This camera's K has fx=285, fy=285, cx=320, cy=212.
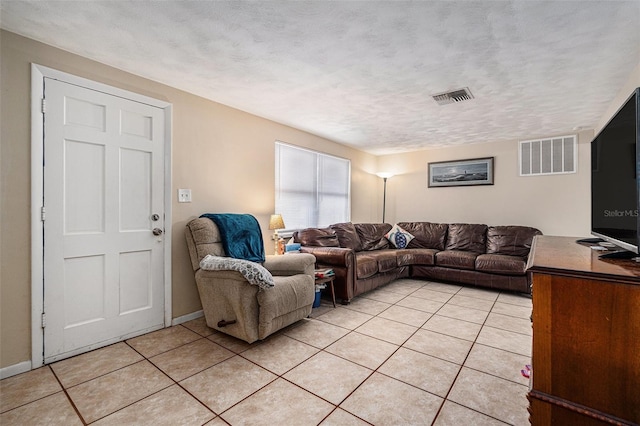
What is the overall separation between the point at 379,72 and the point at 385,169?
146 inches

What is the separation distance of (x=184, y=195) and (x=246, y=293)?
128 centimetres

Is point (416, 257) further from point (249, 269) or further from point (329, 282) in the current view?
point (249, 269)

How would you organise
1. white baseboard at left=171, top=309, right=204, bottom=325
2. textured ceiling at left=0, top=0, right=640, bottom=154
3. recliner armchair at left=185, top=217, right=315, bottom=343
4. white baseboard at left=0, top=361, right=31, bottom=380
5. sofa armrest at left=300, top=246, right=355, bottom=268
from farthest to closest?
sofa armrest at left=300, top=246, right=355, bottom=268
white baseboard at left=171, top=309, right=204, bottom=325
recliner armchair at left=185, top=217, right=315, bottom=343
white baseboard at left=0, top=361, right=31, bottom=380
textured ceiling at left=0, top=0, right=640, bottom=154

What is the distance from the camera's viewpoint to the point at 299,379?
74.4 inches

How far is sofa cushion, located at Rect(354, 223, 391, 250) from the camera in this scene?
15.4 ft

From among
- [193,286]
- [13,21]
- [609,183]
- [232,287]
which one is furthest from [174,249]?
[609,183]

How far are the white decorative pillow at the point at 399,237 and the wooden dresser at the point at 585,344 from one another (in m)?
3.81

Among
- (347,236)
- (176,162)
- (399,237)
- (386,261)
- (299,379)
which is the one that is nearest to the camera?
(299,379)

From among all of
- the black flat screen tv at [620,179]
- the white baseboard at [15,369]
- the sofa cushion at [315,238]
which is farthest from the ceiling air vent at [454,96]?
the white baseboard at [15,369]

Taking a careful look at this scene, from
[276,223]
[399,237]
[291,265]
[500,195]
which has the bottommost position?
[291,265]

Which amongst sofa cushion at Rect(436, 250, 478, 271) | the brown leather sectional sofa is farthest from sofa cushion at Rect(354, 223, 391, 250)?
sofa cushion at Rect(436, 250, 478, 271)

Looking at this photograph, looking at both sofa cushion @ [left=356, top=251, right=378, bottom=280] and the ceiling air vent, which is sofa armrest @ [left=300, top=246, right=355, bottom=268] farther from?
the ceiling air vent

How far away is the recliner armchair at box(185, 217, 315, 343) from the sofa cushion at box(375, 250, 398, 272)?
1358 mm

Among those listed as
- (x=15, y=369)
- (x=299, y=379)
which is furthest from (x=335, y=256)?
(x=15, y=369)
